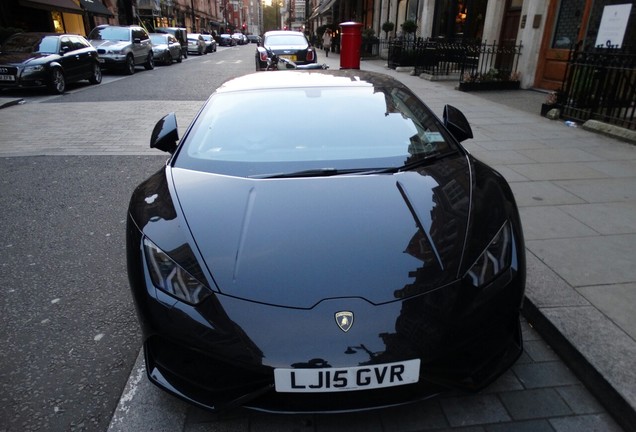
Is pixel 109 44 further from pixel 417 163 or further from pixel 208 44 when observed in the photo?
pixel 208 44

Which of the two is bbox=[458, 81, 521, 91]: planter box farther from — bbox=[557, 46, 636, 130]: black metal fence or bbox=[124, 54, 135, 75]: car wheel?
bbox=[124, 54, 135, 75]: car wheel

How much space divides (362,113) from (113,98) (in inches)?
418

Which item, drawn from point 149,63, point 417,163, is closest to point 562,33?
point 417,163

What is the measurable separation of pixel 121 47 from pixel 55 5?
27.1 feet

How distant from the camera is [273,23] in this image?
504 ft

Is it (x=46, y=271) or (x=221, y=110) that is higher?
(x=221, y=110)

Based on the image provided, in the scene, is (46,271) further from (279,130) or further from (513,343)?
(513,343)

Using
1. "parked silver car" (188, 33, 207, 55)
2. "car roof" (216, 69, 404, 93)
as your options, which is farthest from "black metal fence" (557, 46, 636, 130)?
"parked silver car" (188, 33, 207, 55)

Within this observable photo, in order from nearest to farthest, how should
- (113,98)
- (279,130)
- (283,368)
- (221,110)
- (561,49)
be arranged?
(283,368), (279,130), (221,110), (561,49), (113,98)

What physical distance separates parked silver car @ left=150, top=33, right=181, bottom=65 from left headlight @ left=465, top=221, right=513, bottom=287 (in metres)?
22.5

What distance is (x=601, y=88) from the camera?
7312mm

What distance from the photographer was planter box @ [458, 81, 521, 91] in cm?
1170

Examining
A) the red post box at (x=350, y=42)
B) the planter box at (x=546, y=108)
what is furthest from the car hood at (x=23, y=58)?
the planter box at (x=546, y=108)

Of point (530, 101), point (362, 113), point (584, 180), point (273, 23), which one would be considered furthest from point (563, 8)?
point (273, 23)
